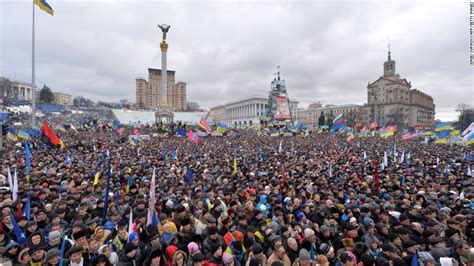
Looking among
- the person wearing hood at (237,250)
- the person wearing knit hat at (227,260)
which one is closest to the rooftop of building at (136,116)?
the person wearing hood at (237,250)

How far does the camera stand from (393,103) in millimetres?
86250

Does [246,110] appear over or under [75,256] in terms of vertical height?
over

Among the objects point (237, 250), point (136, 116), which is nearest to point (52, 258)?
point (237, 250)

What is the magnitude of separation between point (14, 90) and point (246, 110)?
8611cm

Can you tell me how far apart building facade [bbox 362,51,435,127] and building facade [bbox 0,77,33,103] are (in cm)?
11350

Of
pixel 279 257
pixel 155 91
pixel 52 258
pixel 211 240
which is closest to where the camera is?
pixel 52 258

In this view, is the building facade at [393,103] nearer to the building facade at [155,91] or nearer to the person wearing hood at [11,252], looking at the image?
the building facade at [155,91]

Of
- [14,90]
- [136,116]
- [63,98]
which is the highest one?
[63,98]

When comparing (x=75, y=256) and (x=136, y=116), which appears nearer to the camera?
(x=75, y=256)

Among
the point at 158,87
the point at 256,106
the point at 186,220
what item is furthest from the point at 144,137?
the point at 158,87

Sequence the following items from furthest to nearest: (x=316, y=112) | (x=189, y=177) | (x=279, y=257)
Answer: (x=316, y=112) → (x=189, y=177) → (x=279, y=257)

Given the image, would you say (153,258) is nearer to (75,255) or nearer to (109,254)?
(109,254)

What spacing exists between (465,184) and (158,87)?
14810 centimetres

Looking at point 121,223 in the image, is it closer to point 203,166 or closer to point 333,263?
point 333,263
